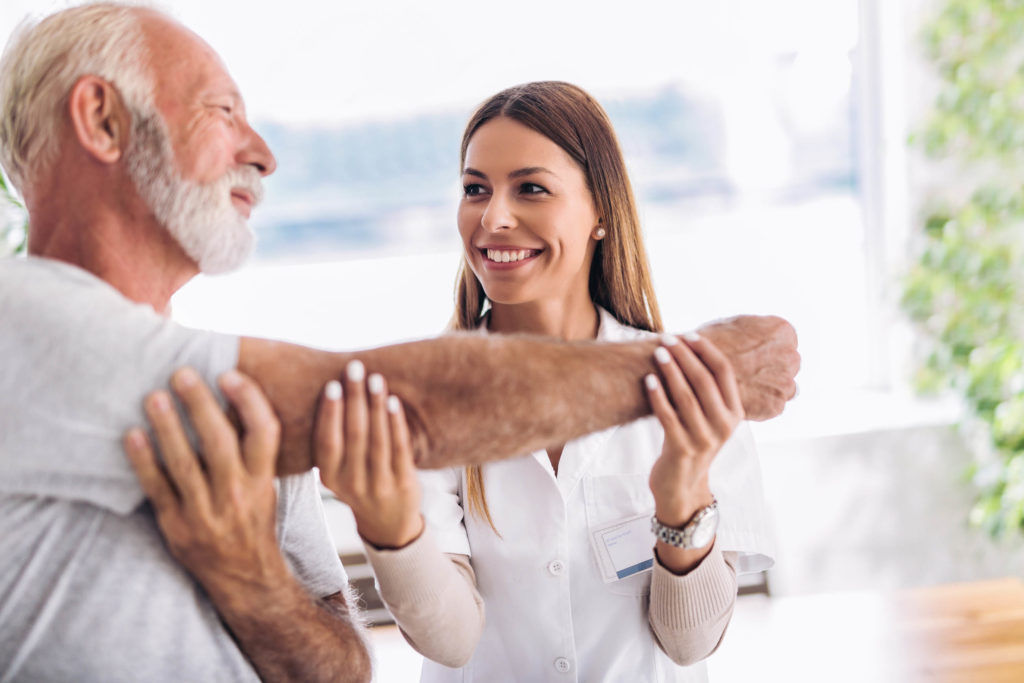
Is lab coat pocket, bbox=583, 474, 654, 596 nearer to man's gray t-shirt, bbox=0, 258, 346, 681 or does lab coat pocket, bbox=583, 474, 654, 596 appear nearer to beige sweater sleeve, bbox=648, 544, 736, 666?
beige sweater sleeve, bbox=648, 544, 736, 666

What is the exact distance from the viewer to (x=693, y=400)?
39.5 inches

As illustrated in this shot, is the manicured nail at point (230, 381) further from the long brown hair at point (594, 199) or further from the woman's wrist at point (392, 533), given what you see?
the long brown hair at point (594, 199)

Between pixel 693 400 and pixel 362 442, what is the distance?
390 millimetres

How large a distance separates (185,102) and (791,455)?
115 inches

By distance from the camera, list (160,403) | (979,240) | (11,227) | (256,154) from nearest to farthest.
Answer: (160,403), (256,154), (11,227), (979,240)

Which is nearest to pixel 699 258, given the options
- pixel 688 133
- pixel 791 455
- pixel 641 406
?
pixel 688 133

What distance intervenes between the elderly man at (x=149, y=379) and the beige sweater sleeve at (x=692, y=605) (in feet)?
1.28

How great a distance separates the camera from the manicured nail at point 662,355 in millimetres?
982

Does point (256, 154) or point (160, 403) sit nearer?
point (160, 403)

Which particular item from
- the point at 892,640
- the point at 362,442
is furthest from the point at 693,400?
the point at 892,640

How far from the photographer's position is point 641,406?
985mm

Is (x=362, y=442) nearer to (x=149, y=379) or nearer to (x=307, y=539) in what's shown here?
(x=149, y=379)

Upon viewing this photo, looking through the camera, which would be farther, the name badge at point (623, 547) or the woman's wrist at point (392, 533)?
the name badge at point (623, 547)

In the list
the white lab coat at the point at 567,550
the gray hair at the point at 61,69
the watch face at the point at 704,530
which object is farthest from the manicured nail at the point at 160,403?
the watch face at the point at 704,530
